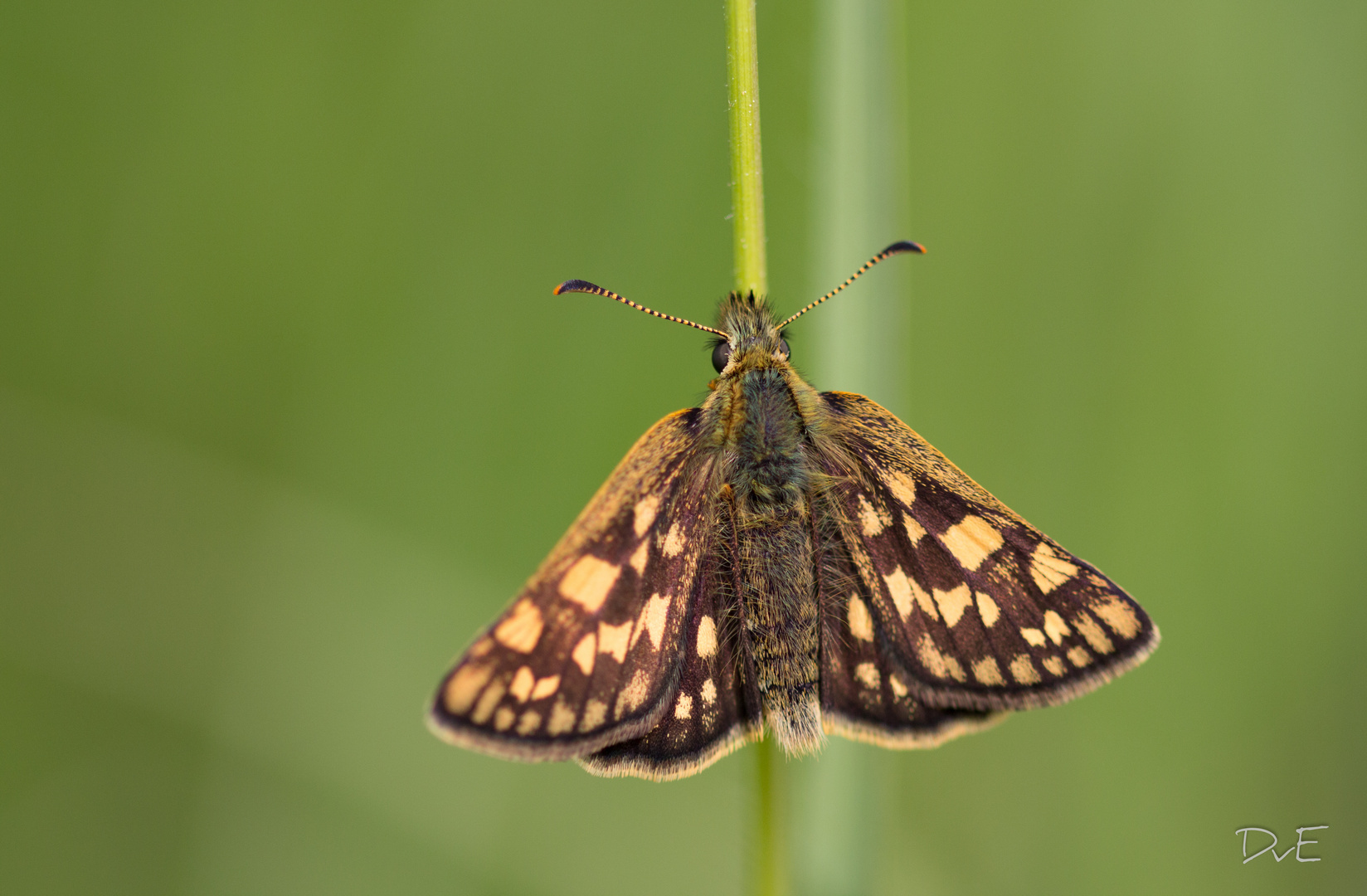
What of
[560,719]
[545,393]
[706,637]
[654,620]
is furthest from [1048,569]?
[545,393]

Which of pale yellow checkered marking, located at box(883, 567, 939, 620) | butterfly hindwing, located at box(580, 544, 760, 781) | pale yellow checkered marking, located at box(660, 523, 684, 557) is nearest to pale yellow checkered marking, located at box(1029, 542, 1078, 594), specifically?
pale yellow checkered marking, located at box(883, 567, 939, 620)

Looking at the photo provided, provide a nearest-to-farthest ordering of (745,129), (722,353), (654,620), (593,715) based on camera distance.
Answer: (745,129)
(593,715)
(654,620)
(722,353)

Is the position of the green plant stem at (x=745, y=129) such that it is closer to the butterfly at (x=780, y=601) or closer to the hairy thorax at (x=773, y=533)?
the butterfly at (x=780, y=601)

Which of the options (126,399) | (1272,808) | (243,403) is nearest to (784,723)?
(1272,808)

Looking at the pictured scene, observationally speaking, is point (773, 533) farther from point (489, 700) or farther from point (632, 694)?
point (489, 700)

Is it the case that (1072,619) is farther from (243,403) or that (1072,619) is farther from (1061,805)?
(243,403)

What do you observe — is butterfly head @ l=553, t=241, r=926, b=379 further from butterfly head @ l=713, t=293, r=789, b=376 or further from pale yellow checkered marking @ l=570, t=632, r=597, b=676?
pale yellow checkered marking @ l=570, t=632, r=597, b=676
